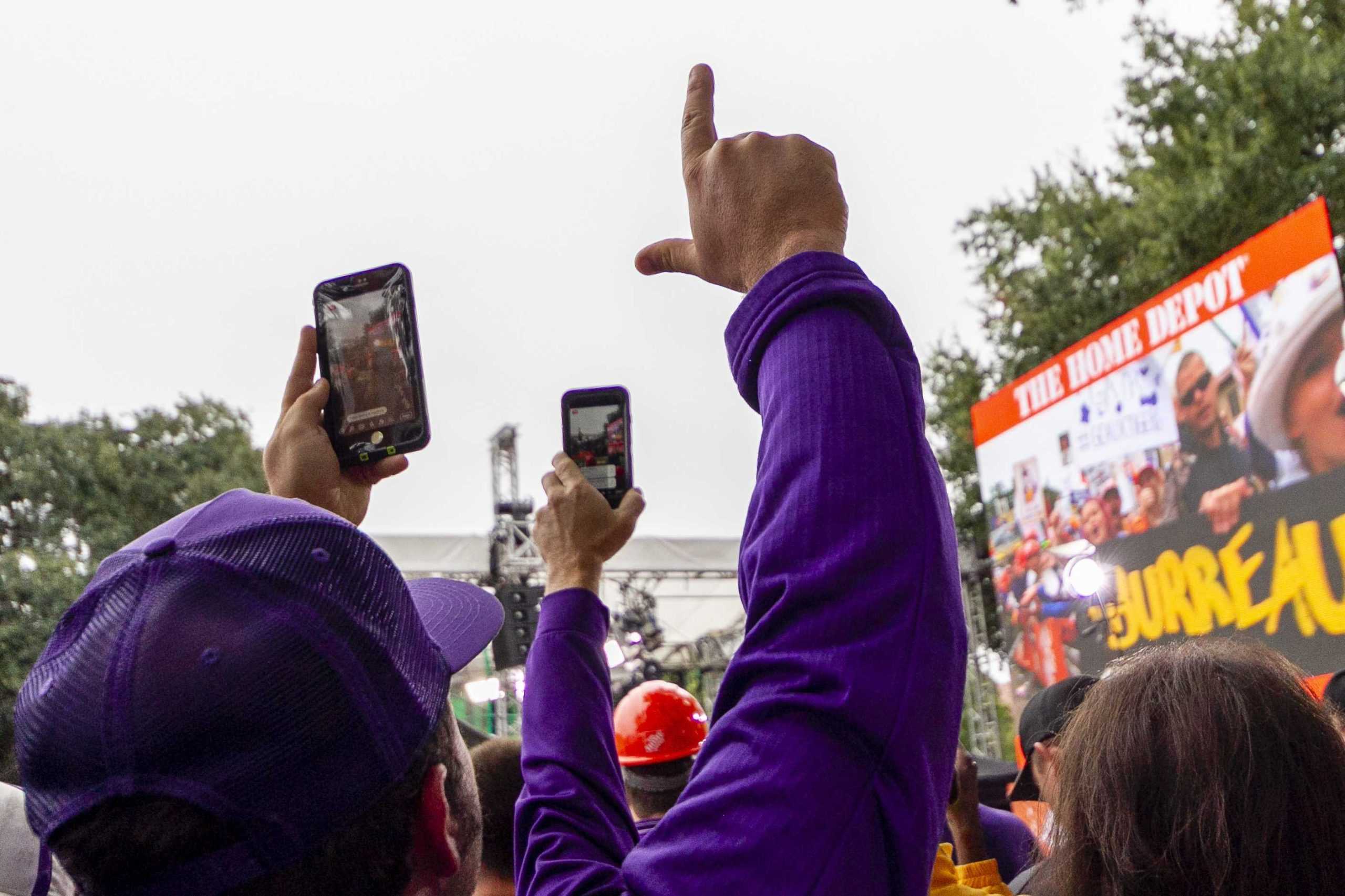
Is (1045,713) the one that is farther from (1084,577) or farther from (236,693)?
(1084,577)

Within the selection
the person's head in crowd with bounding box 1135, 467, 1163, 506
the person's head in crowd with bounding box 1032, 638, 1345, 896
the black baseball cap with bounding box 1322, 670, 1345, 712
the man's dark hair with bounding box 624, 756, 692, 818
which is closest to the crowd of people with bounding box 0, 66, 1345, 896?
the person's head in crowd with bounding box 1032, 638, 1345, 896

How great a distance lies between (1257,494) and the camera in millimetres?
7477

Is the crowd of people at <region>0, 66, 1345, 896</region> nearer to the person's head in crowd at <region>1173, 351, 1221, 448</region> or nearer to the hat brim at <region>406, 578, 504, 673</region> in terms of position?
the hat brim at <region>406, 578, 504, 673</region>

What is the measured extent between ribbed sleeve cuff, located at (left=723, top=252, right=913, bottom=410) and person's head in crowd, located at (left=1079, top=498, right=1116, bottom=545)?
28.1ft

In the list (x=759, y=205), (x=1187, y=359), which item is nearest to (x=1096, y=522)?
(x=1187, y=359)

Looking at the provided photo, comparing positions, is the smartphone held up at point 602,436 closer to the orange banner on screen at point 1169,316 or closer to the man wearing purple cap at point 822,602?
the man wearing purple cap at point 822,602

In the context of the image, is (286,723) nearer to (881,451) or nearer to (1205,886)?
(881,451)

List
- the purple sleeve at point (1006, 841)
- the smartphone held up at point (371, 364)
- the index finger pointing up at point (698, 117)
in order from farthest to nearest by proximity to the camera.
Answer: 1. the purple sleeve at point (1006, 841)
2. the smartphone held up at point (371, 364)
3. the index finger pointing up at point (698, 117)

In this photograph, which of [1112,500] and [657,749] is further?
[1112,500]

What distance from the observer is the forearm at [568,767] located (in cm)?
125

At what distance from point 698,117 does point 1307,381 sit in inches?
279

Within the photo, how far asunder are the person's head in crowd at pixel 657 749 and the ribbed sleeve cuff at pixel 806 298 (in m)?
2.30

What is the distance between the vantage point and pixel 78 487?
20.2m

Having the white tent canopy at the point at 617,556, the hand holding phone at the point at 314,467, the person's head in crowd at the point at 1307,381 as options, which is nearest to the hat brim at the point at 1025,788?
the hand holding phone at the point at 314,467
